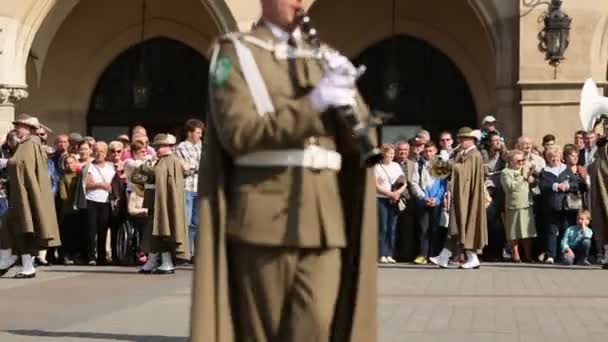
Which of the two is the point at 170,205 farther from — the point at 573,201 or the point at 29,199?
the point at 573,201

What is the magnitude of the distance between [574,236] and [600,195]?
1215 millimetres

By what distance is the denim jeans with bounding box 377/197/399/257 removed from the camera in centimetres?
1745

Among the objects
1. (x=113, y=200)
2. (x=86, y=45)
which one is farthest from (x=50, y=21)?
(x=113, y=200)

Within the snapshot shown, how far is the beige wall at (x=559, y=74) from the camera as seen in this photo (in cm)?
1931

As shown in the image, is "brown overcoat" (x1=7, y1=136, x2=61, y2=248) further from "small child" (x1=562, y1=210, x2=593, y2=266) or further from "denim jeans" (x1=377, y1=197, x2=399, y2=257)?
"small child" (x1=562, y1=210, x2=593, y2=266)

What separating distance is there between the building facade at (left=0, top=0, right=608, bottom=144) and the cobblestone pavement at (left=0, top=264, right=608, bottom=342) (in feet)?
18.9

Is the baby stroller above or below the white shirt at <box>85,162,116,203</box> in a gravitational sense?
below

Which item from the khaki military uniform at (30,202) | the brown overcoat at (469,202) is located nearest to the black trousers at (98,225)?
the khaki military uniform at (30,202)

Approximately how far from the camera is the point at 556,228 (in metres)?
17.3

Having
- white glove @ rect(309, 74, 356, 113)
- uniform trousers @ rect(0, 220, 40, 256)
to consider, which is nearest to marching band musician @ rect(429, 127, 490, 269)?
uniform trousers @ rect(0, 220, 40, 256)

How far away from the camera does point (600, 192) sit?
16.1 metres

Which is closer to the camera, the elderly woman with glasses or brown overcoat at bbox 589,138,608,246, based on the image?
brown overcoat at bbox 589,138,608,246

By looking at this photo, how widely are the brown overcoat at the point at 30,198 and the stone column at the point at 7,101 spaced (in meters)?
5.78

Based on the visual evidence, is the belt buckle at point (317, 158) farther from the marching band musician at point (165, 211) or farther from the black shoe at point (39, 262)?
the black shoe at point (39, 262)
